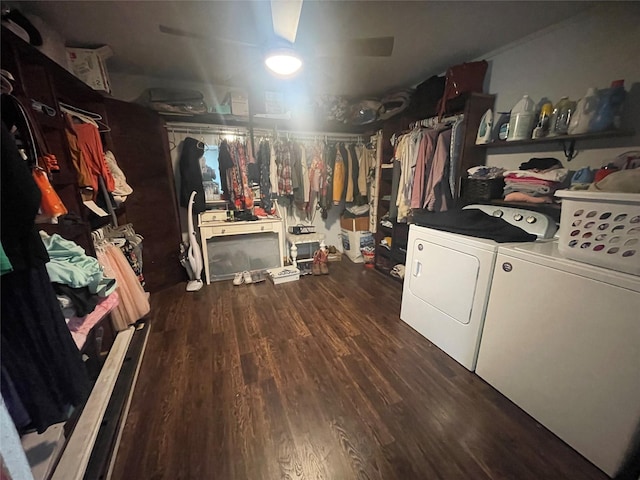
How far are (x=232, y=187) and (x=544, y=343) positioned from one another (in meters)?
2.90

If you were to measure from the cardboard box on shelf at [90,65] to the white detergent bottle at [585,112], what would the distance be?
3251 mm

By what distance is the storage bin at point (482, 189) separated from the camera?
5.99ft

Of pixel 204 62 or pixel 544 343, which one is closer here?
pixel 544 343

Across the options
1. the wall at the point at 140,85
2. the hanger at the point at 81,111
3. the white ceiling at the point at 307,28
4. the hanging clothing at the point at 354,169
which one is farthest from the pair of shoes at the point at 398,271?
the hanger at the point at 81,111

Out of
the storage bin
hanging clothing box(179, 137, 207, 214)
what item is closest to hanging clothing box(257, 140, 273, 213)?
hanging clothing box(179, 137, 207, 214)

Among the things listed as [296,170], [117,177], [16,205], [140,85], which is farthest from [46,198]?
[296,170]

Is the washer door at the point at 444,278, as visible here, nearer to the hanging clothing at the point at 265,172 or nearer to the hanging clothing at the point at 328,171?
the hanging clothing at the point at 328,171

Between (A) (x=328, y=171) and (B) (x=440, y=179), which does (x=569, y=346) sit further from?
(A) (x=328, y=171)

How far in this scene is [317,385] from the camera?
1.45 meters

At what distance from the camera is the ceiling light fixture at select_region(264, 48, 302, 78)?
149 centimetres

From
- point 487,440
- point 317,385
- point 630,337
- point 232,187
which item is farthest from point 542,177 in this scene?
point 232,187

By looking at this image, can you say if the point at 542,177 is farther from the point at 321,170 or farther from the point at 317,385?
the point at 321,170

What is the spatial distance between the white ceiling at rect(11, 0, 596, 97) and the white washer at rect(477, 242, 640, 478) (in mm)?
1499

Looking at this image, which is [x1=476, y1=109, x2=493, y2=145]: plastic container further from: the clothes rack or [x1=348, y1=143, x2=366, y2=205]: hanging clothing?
the clothes rack
